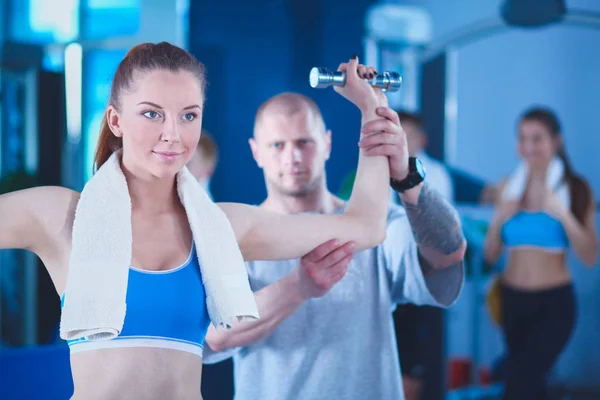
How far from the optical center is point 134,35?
3.68m

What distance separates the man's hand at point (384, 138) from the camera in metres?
1.55

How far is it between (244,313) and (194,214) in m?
0.20

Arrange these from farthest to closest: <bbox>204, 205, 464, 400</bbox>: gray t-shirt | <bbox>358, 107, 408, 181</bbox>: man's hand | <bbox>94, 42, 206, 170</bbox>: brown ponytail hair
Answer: <bbox>204, 205, 464, 400</bbox>: gray t-shirt < <bbox>358, 107, 408, 181</bbox>: man's hand < <bbox>94, 42, 206, 170</bbox>: brown ponytail hair

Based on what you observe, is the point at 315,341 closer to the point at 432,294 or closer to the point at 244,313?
the point at 432,294

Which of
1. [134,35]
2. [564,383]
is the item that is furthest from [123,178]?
[564,383]

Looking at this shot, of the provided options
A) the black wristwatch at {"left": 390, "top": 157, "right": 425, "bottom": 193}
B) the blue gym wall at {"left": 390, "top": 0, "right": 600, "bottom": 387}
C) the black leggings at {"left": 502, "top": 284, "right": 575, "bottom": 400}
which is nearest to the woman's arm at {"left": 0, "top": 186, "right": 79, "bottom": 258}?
the black wristwatch at {"left": 390, "top": 157, "right": 425, "bottom": 193}

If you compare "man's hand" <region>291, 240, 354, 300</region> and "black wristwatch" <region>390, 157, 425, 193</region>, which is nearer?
"man's hand" <region>291, 240, 354, 300</region>

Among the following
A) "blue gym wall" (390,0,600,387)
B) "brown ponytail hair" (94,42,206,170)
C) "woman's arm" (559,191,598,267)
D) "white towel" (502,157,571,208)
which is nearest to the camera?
"brown ponytail hair" (94,42,206,170)

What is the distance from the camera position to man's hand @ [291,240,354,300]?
148 centimetres

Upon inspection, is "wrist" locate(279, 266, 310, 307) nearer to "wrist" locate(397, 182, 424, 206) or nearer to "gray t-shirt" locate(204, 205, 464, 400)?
"gray t-shirt" locate(204, 205, 464, 400)

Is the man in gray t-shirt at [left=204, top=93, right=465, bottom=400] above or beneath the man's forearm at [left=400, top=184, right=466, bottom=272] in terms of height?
beneath

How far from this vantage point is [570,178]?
3523mm

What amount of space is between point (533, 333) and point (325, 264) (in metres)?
2.00

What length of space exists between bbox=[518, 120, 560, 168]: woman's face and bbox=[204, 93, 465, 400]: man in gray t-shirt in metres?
1.83
